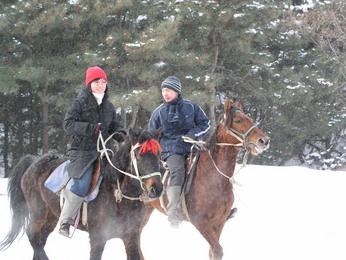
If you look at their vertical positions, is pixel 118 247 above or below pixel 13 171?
below

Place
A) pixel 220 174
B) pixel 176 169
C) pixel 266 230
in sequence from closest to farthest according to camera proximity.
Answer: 1. pixel 220 174
2. pixel 176 169
3. pixel 266 230

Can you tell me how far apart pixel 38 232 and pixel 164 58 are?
13.1m

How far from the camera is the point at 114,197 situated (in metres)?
4.52

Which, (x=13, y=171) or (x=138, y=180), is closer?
(x=138, y=180)

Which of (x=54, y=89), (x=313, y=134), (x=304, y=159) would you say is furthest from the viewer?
(x=304, y=159)

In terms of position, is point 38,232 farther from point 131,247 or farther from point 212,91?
point 212,91

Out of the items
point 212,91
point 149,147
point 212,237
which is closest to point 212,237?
point 212,237

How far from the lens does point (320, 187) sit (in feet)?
39.3

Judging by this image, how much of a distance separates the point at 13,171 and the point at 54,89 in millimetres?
13493

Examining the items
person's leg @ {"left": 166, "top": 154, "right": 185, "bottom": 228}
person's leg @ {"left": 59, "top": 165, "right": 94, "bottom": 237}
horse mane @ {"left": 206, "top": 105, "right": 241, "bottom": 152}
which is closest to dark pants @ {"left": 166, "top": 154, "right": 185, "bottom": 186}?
person's leg @ {"left": 166, "top": 154, "right": 185, "bottom": 228}

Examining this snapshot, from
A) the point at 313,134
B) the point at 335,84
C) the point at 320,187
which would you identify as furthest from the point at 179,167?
the point at 313,134

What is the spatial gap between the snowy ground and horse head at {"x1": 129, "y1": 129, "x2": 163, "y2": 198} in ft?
7.56

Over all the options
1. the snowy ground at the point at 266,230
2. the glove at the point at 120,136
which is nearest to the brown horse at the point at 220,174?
the snowy ground at the point at 266,230

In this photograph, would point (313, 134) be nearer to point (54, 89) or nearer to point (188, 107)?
point (54, 89)
